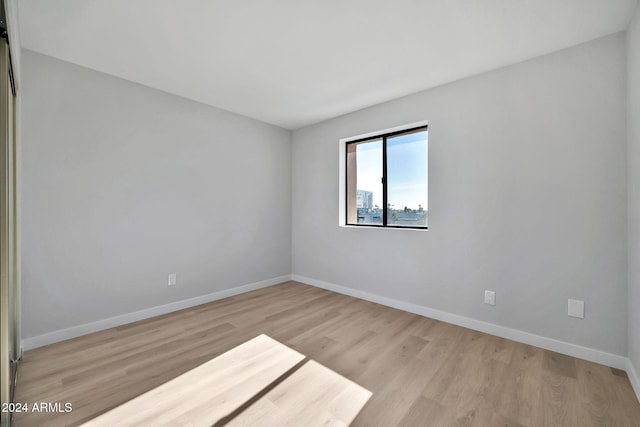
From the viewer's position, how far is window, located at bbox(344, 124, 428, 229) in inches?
126

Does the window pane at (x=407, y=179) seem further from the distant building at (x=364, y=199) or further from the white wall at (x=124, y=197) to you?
the white wall at (x=124, y=197)

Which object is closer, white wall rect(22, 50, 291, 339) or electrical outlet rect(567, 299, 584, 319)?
electrical outlet rect(567, 299, 584, 319)

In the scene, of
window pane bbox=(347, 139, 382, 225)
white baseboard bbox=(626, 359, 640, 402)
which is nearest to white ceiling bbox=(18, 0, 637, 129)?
window pane bbox=(347, 139, 382, 225)

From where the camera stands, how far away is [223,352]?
222 centimetres

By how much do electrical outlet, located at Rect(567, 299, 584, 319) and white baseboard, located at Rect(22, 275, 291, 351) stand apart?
3.43m

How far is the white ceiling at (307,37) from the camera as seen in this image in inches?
71.1

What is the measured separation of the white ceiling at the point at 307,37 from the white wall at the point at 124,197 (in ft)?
1.18

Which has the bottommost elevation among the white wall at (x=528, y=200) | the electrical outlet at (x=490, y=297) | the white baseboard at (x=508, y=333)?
the white baseboard at (x=508, y=333)

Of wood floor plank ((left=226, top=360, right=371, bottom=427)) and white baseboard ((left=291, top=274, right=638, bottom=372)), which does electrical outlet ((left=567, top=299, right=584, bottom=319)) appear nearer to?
white baseboard ((left=291, top=274, right=638, bottom=372))

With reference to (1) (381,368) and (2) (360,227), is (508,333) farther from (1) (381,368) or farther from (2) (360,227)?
(2) (360,227)

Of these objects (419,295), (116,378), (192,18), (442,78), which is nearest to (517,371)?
(419,295)

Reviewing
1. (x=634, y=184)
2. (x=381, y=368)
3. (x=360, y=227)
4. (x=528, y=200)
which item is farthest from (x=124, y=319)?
(x=634, y=184)

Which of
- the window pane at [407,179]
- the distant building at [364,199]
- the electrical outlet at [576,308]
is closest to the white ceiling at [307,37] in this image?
the window pane at [407,179]

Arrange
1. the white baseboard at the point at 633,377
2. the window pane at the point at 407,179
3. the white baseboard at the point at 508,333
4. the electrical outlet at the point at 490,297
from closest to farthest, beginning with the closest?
the white baseboard at the point at 633,377
the white baseboard at the point at 508,333
the electrical outlet at the point at 490,297
the window pane at the point at 407,179
